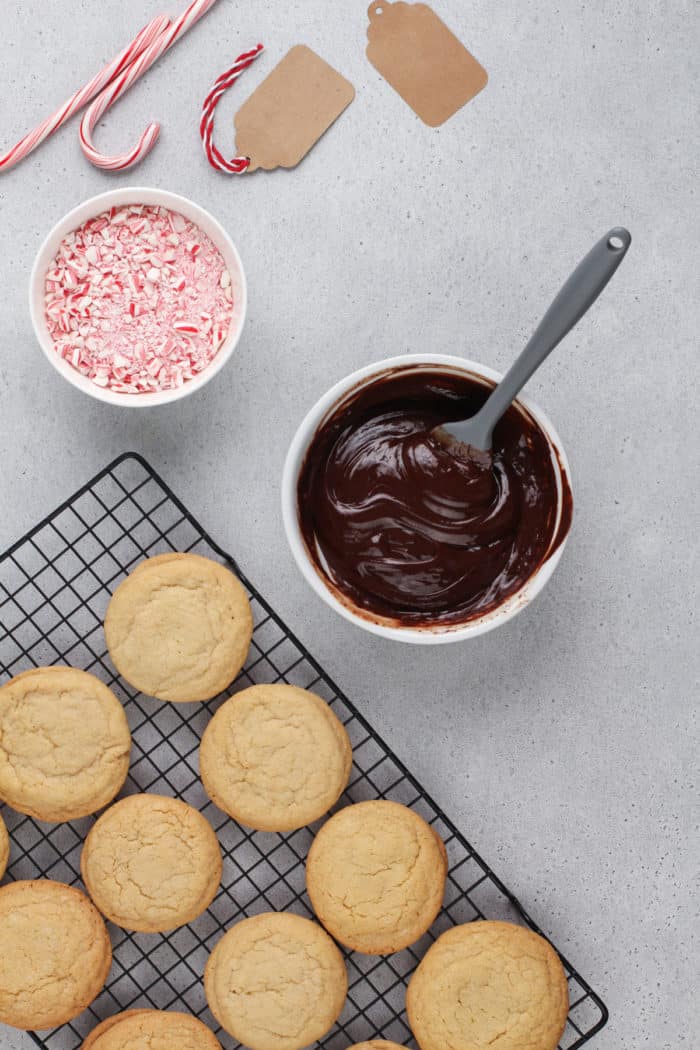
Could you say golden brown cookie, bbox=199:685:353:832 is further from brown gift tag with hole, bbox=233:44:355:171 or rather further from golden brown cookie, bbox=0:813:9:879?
brown gift tag with hole, bbox=233:44:355:171

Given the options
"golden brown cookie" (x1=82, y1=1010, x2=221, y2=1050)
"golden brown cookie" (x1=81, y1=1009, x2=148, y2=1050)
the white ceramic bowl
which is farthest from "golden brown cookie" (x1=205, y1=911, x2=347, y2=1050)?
the white ceramic bowl

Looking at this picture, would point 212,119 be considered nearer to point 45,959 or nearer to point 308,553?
point 308,553

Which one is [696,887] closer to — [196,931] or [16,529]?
[196,931]

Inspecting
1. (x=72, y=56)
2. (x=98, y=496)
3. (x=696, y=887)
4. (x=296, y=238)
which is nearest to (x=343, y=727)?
(x=98, y=496)

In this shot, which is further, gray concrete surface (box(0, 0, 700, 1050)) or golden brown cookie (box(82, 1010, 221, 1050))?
gray concrete surface (box(0, 0, 700, 1050))

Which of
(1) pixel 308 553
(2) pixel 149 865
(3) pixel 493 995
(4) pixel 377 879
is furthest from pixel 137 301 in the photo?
(3) pixel 493 995

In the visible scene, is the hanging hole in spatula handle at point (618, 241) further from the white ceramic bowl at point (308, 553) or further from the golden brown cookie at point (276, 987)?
the golden brown cookie at point (276, 987)
